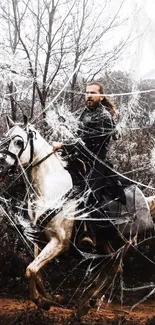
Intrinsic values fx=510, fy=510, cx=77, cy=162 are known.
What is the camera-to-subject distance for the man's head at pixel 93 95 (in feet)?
15.2

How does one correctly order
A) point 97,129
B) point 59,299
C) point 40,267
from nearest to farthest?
point 40,267
point 97,129
point 59,299

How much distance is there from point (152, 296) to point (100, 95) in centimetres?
214

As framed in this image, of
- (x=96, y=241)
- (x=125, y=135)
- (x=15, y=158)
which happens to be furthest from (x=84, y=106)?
(x=96, y=241)

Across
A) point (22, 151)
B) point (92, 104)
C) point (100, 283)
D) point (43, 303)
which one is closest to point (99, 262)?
point (100, 283)

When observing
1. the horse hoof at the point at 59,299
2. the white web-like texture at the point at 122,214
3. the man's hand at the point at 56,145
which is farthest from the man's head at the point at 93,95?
the horse hoof at the point at 59,299

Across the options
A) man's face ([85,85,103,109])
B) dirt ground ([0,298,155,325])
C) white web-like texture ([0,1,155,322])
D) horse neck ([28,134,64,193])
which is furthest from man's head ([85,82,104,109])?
dirt ground ([0,298,155,325])

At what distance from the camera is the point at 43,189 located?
4434 mm

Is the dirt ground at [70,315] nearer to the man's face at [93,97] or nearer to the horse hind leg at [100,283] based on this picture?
the horse hind leg at [100,283]

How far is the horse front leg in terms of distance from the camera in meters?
4.29

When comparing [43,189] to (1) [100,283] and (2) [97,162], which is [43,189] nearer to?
(2) [97,162]

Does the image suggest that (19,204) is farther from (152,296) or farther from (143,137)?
(152,296)

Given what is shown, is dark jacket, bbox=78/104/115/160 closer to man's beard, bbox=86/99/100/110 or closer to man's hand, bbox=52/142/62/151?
man's beard, bbox=86/99/100/110

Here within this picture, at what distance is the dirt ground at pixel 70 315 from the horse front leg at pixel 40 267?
159mm

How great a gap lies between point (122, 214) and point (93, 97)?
1.09 metres
